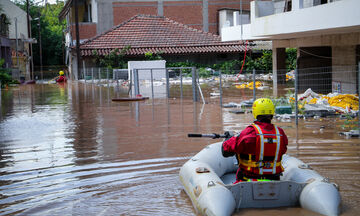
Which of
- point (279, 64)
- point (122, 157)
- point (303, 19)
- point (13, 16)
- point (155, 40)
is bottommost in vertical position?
point (122, 157)

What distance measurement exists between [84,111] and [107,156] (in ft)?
33.3

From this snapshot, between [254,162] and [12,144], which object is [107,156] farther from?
[254,162]

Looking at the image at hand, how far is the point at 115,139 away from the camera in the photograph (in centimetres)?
1345

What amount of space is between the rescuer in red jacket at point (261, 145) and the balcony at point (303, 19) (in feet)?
36.8

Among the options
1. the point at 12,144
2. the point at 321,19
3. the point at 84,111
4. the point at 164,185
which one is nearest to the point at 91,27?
the point at 84,111

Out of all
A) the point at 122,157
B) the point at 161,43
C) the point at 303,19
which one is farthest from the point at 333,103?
the point at 161,43

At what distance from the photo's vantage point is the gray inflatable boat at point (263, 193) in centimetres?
644

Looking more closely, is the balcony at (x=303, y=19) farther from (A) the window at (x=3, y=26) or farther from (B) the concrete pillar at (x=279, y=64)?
(A) the window at (x=3, y=26)

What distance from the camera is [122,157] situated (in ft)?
35.9

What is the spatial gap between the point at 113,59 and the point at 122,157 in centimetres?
3370

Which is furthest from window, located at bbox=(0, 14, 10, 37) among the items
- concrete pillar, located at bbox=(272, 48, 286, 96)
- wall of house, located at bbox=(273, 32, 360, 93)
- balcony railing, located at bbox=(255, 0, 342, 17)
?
wall of house, located at bbox=(273, 32, 360, 93)

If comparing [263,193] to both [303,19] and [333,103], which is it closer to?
[333,103]

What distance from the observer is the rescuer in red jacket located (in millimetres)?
6707

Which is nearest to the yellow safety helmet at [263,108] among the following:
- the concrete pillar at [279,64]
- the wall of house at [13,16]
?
the concrete pillar at [279,64]
